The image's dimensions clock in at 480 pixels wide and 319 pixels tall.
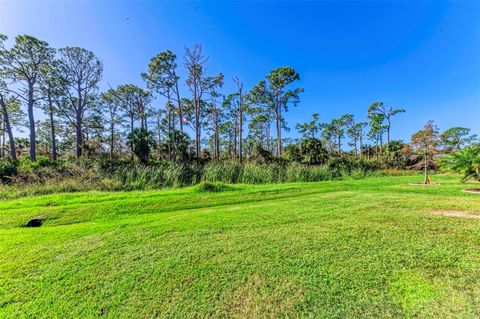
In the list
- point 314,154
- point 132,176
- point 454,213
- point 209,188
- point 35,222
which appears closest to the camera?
point 454,213

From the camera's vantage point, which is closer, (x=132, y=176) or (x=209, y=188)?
(x=209, y=188)

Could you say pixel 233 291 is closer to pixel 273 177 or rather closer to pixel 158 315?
pixel 158 315

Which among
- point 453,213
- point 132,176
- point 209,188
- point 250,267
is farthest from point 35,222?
point 453,213

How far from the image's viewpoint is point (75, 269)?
2027 millimetres

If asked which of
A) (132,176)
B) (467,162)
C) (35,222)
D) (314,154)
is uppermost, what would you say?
(314,154)

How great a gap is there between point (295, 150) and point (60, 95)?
2401cm

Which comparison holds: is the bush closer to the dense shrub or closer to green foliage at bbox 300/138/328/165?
the dense shrub

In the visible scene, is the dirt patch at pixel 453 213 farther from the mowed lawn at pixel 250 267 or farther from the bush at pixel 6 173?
the bush at pixel 6 173

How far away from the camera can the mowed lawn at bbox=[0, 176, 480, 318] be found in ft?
4.84

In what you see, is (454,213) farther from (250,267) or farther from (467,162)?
(467,162)

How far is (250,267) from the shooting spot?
6.43 feet

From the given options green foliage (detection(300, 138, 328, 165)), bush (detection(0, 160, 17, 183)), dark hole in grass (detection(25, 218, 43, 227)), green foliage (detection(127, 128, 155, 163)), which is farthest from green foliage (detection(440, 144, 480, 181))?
green foliage (detection(127, 128, 155, 163))

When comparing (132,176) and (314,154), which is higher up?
(314,154)

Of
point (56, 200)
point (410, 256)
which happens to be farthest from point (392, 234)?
point (56, 200)
